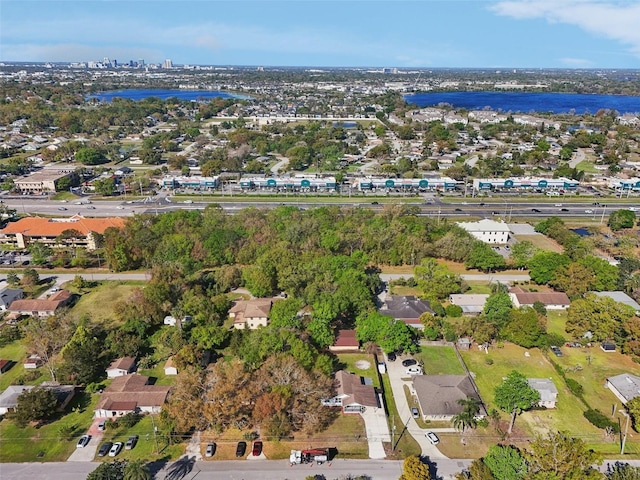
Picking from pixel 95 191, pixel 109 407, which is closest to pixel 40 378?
pixel 109 407

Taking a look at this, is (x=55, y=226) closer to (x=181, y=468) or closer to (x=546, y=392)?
(x=181, y=468)

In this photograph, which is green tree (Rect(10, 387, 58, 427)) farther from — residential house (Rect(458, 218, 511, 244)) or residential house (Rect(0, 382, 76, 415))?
residential house (Rect(458, 218, 511, 244))

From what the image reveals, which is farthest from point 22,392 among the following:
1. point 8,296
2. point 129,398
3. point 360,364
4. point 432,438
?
point 432,438

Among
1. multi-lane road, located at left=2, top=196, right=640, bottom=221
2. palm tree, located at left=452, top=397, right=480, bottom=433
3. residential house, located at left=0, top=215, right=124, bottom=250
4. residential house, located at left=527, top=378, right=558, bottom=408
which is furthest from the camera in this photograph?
multi-lane road, located at left=2, top=196, right=640, bottom=221

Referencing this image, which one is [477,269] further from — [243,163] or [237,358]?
[243,163]

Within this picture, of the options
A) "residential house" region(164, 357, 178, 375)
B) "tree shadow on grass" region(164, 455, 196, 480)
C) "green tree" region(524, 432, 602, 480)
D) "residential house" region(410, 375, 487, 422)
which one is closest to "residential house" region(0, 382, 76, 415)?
"residential house" region(164, 357, 178, 375)
